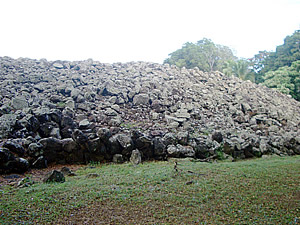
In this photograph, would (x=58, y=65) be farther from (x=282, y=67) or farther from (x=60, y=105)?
(x=282, y=67)

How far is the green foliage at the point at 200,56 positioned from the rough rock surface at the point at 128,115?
35.3ft

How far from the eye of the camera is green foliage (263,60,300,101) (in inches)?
924

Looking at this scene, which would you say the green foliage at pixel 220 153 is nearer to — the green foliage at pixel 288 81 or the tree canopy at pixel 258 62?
the tree canopy at pixel 258 62

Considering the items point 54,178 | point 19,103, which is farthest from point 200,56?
point 54,178

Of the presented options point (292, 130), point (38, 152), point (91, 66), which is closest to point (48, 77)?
point (91, 66)

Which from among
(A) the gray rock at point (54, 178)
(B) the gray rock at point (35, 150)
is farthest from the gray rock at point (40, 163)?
(A) the gray rock at point (54, 178)

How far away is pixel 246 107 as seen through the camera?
48.2ft

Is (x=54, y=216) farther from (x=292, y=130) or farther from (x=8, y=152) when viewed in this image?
(x=292, y=130)

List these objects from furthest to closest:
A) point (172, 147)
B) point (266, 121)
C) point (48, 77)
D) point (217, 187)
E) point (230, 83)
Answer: point (230, 83) < point (266, 121) < point (48, 77) < point (172, 147) < point (217, 187)

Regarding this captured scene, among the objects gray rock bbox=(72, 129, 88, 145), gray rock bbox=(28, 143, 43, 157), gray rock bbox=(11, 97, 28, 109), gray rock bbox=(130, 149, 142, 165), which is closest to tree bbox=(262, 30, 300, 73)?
gray rock bbox=(130, 149, 142, 165)

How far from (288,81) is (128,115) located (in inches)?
761

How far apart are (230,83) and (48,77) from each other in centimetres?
1235

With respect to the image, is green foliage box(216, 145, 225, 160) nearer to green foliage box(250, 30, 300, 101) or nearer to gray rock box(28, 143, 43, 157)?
gray rock box(28, 143, 43, 157)

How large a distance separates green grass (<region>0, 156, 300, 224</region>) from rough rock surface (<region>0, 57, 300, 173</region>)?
2021mm
